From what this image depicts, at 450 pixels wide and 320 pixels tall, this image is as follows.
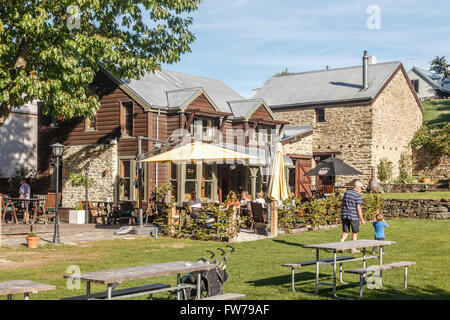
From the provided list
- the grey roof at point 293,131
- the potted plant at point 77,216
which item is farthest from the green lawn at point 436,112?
the potted plant at point 77,216

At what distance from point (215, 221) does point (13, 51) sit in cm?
811

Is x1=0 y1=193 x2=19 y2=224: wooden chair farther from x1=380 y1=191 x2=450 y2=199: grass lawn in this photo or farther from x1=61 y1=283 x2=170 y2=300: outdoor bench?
x1=380 y1=191 x2=450 y2=199: grass lawn

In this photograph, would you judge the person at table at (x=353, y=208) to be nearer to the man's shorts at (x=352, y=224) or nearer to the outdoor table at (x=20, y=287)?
the man's shorts at (x=352, y=224)

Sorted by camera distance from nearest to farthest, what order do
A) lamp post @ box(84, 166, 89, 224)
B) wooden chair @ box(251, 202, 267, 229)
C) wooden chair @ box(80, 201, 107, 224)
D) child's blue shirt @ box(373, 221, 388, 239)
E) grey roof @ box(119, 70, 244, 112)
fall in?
1. child's blue shirt @ box(373, 221, 388, 239)
2. wooden chair @ box(251, 202, 267, 229)
3. lamp post @ box(84, 166, 89, 224)
4. wooden chair @ box(80, 201, 107, 224)
5. grey roof @ box(119, 70, 244, 112)

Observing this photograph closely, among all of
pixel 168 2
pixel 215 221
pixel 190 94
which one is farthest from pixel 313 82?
pixel 215 221

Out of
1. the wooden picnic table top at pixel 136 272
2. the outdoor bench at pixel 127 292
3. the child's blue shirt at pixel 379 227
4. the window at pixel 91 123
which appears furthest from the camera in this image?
the window at pixel 91 123

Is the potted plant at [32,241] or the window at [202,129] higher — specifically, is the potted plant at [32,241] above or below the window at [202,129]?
below

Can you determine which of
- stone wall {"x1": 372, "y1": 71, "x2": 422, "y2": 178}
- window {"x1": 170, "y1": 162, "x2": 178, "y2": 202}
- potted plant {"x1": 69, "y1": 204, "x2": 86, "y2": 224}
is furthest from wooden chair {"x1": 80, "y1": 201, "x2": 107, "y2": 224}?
stone wall {"x1": 372, "y1": 71, "x2": 422, "y2": 178}

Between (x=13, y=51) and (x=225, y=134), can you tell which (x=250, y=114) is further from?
(x=13, y=51)

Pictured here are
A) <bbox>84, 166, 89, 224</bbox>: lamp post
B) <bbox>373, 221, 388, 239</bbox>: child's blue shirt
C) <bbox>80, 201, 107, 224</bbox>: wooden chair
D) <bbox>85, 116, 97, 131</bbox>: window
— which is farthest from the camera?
<bbox>85, 116, 97, 131</bbox>: window

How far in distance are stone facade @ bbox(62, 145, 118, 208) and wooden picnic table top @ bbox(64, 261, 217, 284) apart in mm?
17359

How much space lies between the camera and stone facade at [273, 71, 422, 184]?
32.3m

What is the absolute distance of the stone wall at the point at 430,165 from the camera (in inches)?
1358

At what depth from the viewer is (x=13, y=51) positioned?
16.9 m
